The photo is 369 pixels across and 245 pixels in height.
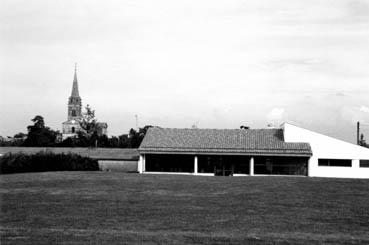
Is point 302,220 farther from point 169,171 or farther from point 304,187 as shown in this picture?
point 169,171

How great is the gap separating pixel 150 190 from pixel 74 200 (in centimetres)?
575

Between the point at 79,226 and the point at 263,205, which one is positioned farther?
the point at 263,205

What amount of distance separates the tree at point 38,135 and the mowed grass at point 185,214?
217 ft

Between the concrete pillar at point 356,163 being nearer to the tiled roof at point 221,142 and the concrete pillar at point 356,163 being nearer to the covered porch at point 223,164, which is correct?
the tiled roof at point 221,142

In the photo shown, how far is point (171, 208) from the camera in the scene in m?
21.0

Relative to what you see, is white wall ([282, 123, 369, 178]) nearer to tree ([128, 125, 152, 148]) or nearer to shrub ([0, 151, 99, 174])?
shrub ([0, 151, 99, 174])

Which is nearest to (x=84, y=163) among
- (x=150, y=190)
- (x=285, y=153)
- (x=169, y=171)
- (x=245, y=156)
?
(x=169, y=171)

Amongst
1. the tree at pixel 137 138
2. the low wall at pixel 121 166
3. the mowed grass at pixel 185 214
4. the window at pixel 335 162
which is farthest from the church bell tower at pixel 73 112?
the mowed grass at pixel 185 214

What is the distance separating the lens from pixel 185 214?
758 inches

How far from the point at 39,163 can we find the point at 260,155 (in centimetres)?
1951

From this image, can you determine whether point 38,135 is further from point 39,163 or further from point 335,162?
point 335,162

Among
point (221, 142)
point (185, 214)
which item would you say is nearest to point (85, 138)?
point (221, 142)

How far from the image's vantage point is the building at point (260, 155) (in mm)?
53188

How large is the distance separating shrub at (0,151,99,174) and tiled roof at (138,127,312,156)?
20.6ft
